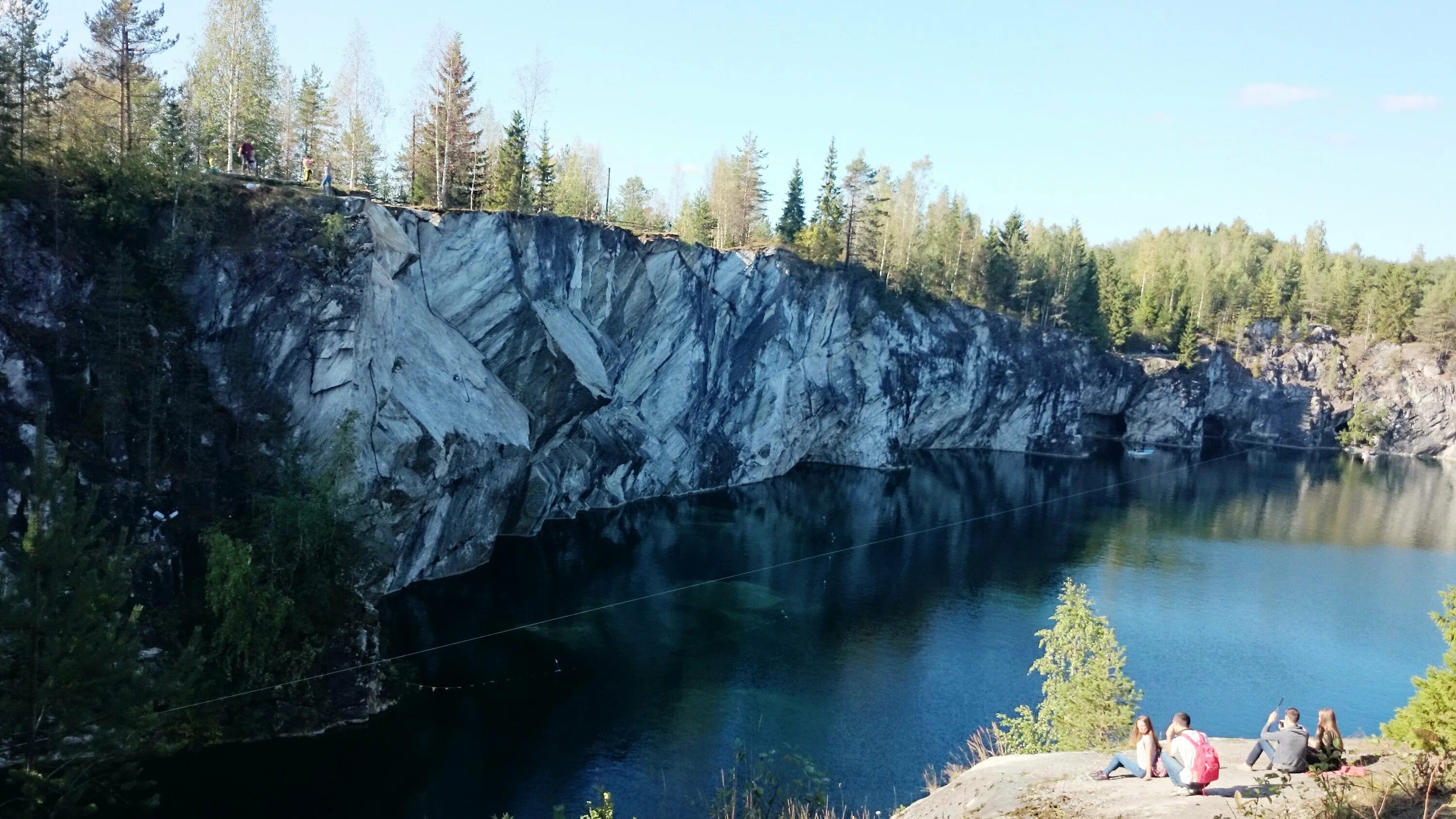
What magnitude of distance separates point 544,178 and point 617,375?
12.5m

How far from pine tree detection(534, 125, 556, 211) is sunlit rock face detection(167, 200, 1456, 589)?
17.2ft

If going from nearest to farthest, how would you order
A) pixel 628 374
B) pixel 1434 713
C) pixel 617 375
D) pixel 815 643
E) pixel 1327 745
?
pixel 1434 713 < pixel 1327 745 < pixel 815 643 < pixel 617 375 < pixel 628 374

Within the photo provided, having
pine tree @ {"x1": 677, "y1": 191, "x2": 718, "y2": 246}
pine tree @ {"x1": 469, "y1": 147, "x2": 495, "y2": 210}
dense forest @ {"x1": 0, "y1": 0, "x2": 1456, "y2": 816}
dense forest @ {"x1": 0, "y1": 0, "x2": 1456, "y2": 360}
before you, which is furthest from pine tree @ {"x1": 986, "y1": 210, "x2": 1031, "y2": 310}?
pine tree @ {"x1": 469, "y1": 147, "x2": 495, "y2": 210}

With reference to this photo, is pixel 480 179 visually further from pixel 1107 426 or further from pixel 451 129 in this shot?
pixel 1107 426

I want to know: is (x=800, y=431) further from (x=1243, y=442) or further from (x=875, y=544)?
(x=1243, y=442)

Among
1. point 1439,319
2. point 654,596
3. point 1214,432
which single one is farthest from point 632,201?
point 1439,319

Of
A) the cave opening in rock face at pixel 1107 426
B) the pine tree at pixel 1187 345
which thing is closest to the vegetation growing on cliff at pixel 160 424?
the cave opening in rock face at pixel 1107 426

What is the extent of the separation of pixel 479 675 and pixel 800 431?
148 feet

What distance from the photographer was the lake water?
24406 millimetres

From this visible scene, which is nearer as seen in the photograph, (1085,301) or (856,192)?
(856,192)

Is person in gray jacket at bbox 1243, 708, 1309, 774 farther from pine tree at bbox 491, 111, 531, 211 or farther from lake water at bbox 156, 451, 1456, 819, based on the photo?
pine tree at bbox 491, 111, 531, 211

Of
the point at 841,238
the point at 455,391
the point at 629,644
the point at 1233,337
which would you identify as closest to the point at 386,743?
the point at 629,644

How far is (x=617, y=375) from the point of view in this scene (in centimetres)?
5650

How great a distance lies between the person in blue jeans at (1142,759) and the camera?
12.4 metres
